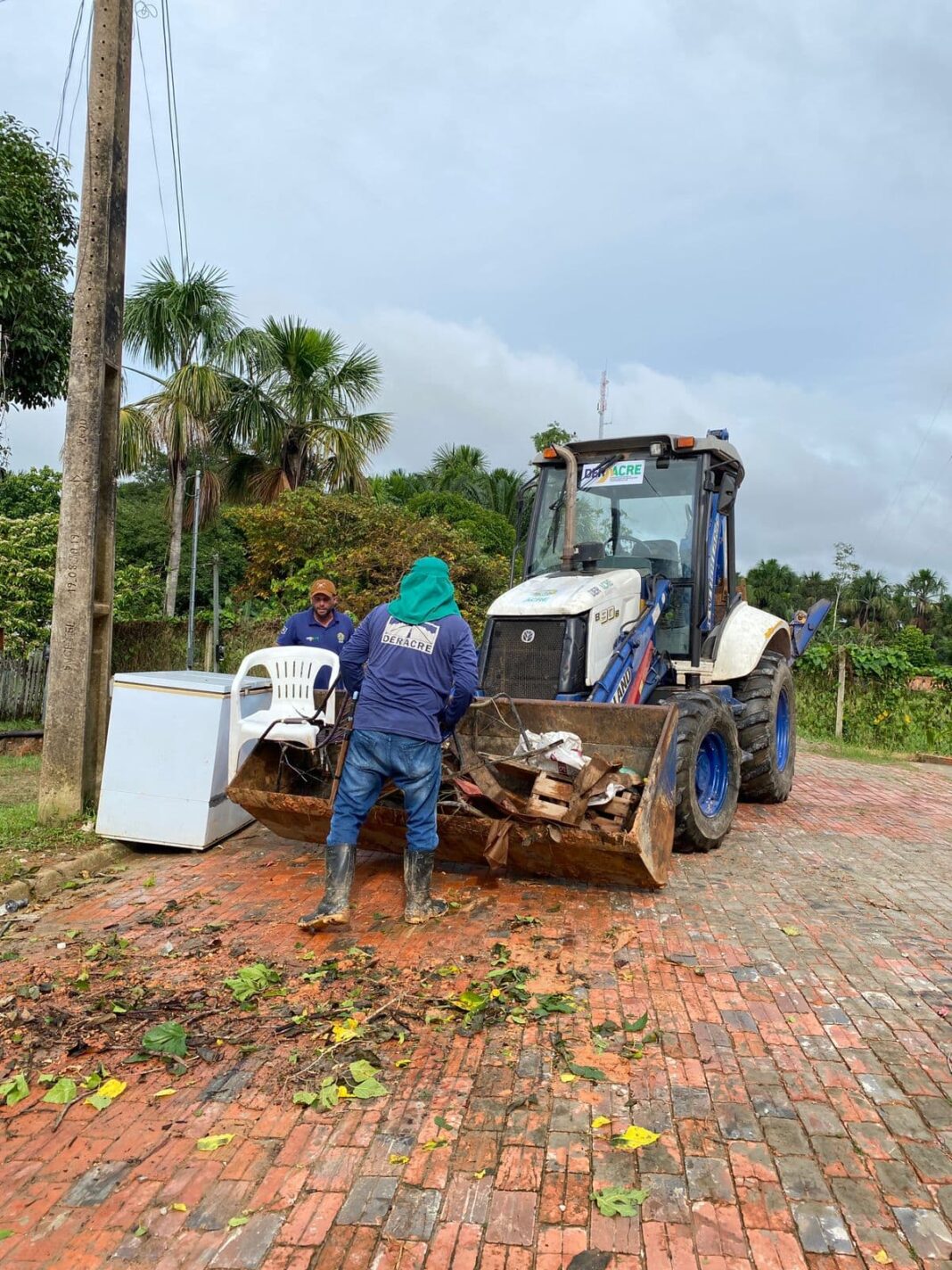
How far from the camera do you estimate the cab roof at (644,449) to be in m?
7.46

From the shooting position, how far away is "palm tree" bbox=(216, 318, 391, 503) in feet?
68.0

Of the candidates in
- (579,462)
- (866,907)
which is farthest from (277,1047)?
(579,462)

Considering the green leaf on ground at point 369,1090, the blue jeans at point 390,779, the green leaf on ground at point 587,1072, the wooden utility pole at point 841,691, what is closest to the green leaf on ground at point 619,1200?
the green leaf on ground at point 587,1072

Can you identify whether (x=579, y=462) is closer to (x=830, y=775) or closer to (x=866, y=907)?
(x=866, y=907)

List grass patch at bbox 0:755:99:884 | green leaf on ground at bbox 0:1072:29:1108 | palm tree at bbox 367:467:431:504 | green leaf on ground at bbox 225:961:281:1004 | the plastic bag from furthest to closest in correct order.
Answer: palm tree at bbox 367:467:431:504
grass patch at bbox 0:755:99:884
the plastic bag
green leaf on ground at bbox 225:961:281:1004
green leaf on ground at bbox 0:1072:29:1108

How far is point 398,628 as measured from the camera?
5254mm

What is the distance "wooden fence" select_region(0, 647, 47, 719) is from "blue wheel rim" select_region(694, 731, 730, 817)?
1265 centimetres

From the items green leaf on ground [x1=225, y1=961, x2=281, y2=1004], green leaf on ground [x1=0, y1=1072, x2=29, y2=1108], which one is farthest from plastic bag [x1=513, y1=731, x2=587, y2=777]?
green leaf on ground [x1=0, y1=1072, x2=29, y2=1108]

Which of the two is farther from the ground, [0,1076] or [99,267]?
[99,267]

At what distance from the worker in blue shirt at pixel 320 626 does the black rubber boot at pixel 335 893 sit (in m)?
2.84

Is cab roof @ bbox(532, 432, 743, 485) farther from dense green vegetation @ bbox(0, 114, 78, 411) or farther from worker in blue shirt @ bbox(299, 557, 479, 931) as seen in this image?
dense green vegetation @ bbox(0, 114, 78, 411)

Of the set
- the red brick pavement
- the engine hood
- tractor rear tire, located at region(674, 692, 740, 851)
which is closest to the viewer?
the red brick pavement

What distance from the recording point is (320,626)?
7.81 meters

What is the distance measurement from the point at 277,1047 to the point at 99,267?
19.0 feet
